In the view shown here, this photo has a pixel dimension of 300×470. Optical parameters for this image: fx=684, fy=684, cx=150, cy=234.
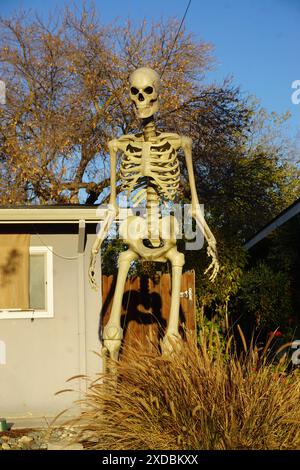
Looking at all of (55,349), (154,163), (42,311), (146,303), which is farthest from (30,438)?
(146,303)

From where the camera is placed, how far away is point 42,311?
10312mm

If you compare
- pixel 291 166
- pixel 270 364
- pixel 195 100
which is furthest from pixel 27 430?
pixel 291 166

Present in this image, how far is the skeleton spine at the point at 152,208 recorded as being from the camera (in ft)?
23.0

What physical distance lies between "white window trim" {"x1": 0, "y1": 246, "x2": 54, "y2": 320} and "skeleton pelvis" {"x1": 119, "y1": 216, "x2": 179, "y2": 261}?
142 inches

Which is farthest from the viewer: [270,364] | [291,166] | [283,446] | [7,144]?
[291,166]

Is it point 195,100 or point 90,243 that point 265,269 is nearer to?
point 90,243

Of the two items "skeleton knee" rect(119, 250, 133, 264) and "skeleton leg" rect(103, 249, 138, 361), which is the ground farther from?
"skeleton knee" rect(119, 250, 133, 264)

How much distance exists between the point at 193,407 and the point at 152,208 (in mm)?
2584

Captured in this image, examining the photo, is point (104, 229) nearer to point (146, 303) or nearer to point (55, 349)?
point (55, 349)

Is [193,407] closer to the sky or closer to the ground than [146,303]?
closer to the ground

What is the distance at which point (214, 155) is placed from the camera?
21.1 meters

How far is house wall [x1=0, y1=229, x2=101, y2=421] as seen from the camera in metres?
10.0

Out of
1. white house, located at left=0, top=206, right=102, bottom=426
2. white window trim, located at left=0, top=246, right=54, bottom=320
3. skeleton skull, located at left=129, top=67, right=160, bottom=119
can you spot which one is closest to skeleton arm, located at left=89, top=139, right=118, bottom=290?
skeleton skull, located at left=129, top=67, right=160, bottom=119

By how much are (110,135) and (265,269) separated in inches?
336
